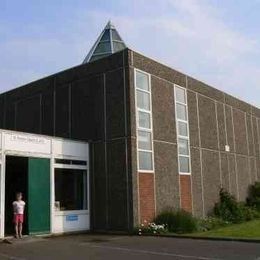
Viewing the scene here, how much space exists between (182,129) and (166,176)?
3.13m

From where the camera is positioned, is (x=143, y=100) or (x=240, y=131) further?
(x=240, y=131)

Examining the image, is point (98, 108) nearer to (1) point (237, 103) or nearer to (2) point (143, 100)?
(2) point (143, 100)

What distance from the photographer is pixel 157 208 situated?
21766mm

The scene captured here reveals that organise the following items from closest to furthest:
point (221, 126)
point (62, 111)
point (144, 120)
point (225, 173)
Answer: point (144, 120)
point (62, 111)
point (225, 173)
point (221, 126)

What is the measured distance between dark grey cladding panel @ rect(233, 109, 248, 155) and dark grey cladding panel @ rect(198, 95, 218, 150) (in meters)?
3.33

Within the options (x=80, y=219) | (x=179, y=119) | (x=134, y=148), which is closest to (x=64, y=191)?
(x=80, y=219)

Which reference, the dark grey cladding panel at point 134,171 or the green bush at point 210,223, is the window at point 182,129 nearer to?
the green bush at point 210,223

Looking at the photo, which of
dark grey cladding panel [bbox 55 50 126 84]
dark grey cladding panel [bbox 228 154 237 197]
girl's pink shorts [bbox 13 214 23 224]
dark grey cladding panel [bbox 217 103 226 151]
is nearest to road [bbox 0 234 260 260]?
girl's pink shorts [bbox 13 214 23 224]

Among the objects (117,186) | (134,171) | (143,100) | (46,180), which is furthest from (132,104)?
(46,180)

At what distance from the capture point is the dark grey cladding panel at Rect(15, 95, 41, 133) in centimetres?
2544

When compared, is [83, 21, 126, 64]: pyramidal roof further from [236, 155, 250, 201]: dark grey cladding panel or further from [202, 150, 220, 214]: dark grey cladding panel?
[236, 155, 250, 201]: dark grey cladding panel

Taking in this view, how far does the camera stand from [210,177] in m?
26.7

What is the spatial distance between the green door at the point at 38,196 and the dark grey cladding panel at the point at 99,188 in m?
2.53

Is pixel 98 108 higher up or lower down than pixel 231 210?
higher up
